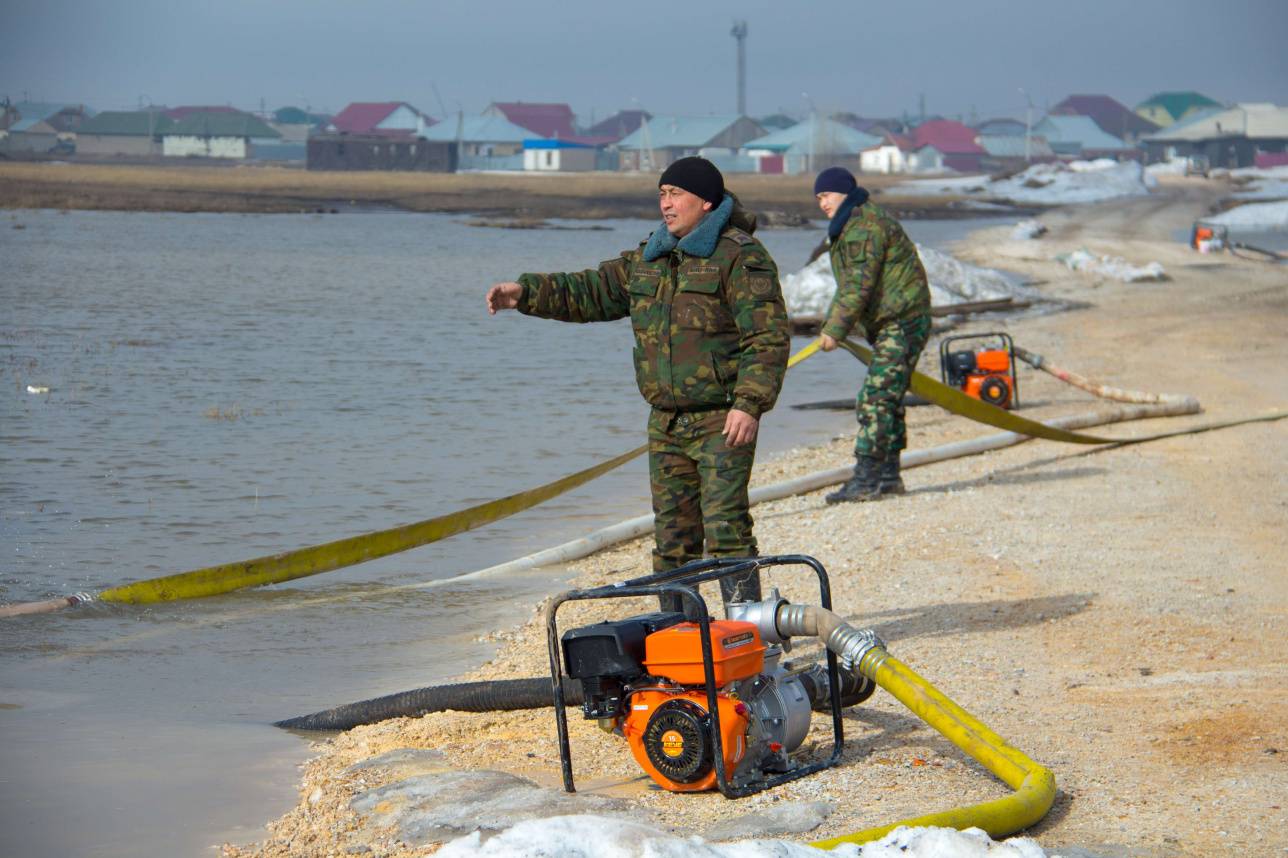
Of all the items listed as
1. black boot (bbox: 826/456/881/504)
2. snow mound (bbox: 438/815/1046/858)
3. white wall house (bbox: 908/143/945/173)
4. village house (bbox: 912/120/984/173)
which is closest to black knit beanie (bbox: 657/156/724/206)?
snow mound (bbox: 438/815/1046/858)

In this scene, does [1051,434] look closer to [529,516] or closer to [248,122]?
[529,516]

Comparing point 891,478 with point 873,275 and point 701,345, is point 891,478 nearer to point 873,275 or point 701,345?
point 873,275

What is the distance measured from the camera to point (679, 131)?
171375 mm

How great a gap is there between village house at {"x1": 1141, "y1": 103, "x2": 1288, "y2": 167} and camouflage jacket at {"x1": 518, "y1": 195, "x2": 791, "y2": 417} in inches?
6366

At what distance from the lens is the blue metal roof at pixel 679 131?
16675cm

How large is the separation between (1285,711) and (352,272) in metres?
37.3

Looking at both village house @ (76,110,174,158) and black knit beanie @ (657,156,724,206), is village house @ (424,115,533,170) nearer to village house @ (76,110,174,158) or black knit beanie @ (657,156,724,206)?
village house @ (76,110,174,158)

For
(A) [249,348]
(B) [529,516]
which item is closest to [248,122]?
(A) [249,348]

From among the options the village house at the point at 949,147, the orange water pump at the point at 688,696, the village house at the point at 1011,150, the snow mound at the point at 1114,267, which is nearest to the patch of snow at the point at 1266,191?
the snow mound at the point at 1114,267

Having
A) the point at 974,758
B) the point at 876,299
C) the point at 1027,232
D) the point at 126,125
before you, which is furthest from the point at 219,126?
the point at 974,758

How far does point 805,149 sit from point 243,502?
488 ft

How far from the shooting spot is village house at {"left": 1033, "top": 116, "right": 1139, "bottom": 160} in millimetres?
191750

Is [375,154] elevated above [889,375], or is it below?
above

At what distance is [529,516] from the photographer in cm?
1237
